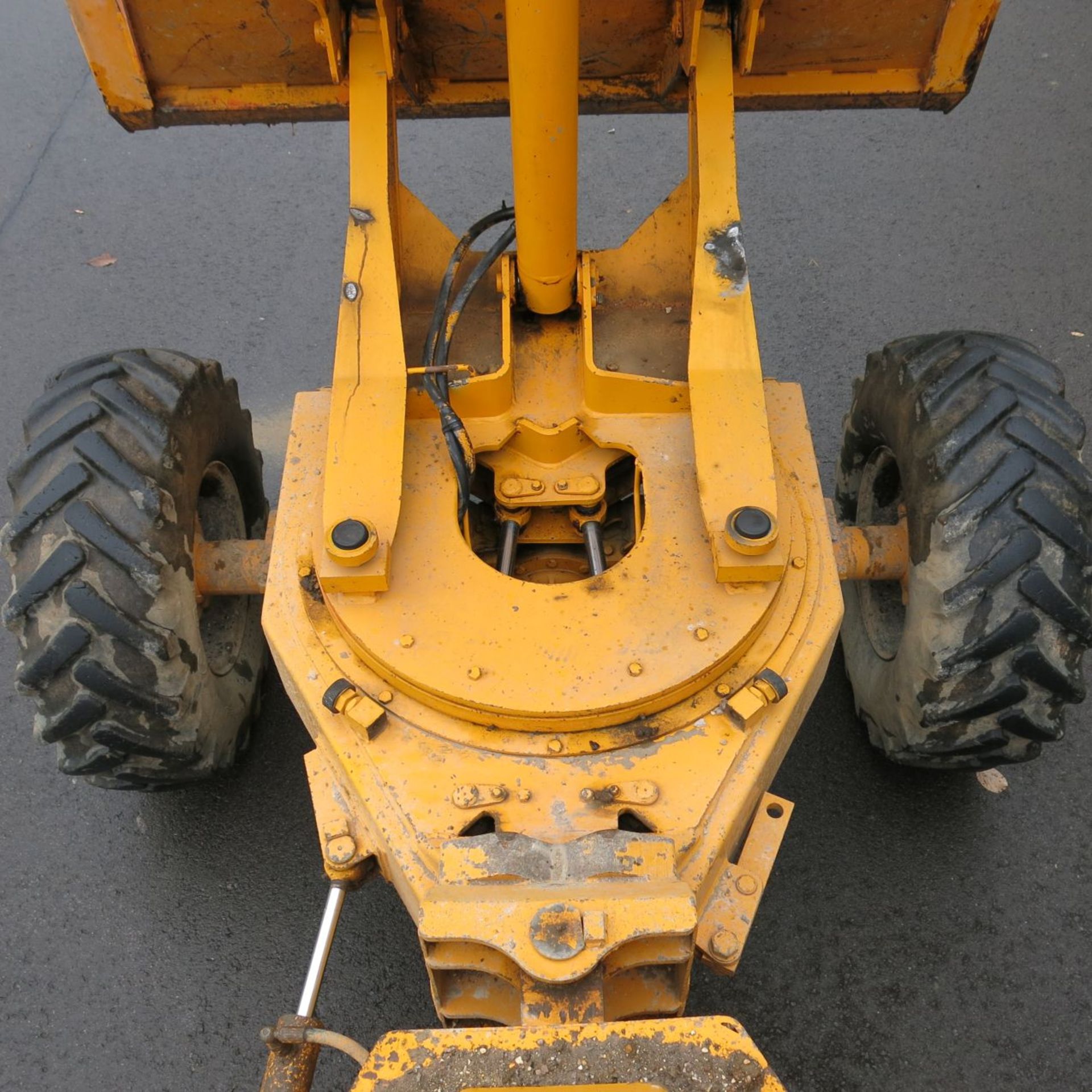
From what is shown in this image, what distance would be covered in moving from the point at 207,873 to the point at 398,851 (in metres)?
1.30

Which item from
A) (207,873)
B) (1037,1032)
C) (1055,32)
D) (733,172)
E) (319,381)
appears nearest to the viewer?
(733,172)

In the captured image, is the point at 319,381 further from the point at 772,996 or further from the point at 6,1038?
the point at 772,996

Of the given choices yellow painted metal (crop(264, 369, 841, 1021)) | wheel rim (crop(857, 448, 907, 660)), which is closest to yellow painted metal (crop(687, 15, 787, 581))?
yellow painted metal (crop(264, 369, 841, 1021))

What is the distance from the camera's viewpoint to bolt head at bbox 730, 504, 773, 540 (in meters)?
2.11

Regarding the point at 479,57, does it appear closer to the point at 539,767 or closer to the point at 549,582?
the point at 549,582

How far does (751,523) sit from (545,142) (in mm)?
890

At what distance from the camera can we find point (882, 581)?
308 cm

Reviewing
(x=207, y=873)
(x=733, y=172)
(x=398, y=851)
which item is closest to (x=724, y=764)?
(x=398, y=851)

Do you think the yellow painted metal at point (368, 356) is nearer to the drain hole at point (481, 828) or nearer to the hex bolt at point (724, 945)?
the drain hole at point (481, 828)

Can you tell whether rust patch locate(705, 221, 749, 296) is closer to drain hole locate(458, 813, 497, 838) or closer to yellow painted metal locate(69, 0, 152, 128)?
drain hole locate(458, 813, 497, 838)

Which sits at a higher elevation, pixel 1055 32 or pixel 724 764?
pixel 1055 32

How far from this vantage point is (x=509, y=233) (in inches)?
105

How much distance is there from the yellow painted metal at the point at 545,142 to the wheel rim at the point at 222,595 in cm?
111

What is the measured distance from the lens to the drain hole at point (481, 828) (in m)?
1.93
